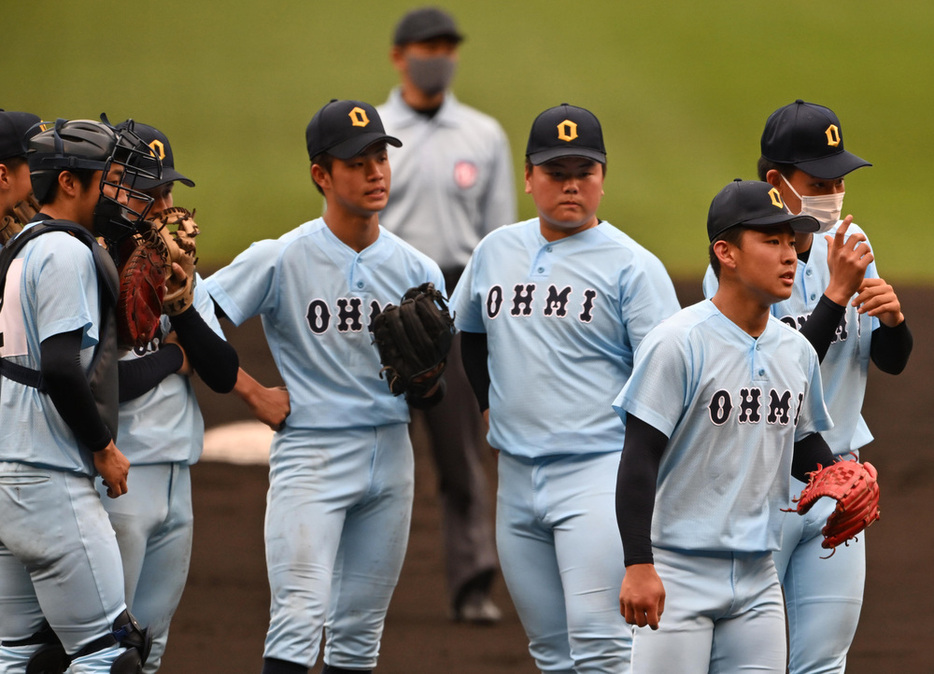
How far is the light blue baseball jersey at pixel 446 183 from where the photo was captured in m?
6.34

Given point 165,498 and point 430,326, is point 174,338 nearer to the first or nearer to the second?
point 165,498

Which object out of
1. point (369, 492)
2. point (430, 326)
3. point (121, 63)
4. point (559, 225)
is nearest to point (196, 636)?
point (369, 492)

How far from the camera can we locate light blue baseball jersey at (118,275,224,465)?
151 inches

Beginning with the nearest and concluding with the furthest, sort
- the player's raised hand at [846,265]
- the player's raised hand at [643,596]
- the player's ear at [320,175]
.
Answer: the player's raised hand at [643,596] < the player's raised hand at [846,265] < the player's ear at [320,175]

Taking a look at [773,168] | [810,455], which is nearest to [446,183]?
[773,168]

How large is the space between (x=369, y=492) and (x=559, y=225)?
3.28 ft

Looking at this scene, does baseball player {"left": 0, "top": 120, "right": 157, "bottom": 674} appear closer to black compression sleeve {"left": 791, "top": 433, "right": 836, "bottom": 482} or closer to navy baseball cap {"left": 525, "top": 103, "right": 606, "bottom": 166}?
navy baseball cap {"left": 525, "top": 103, "right": 606, "bottom": 166}

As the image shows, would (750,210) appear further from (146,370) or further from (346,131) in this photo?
(146,370)

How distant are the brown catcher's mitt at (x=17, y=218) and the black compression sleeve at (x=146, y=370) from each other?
0.50 metres

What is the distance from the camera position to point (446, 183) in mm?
6430

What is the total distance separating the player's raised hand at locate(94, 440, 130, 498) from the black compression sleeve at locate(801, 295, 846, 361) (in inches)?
72.5

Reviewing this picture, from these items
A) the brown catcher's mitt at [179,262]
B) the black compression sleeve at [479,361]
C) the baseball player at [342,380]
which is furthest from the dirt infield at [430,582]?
the brown catcher's mitt at [179,262]

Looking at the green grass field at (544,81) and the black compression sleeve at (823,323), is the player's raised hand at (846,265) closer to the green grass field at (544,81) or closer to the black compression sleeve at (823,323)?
the black compression sleeve at (823,323)

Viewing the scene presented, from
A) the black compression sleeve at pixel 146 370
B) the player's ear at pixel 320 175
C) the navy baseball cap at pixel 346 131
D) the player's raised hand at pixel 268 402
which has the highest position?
the navy baseball cap at pixel 346 131
